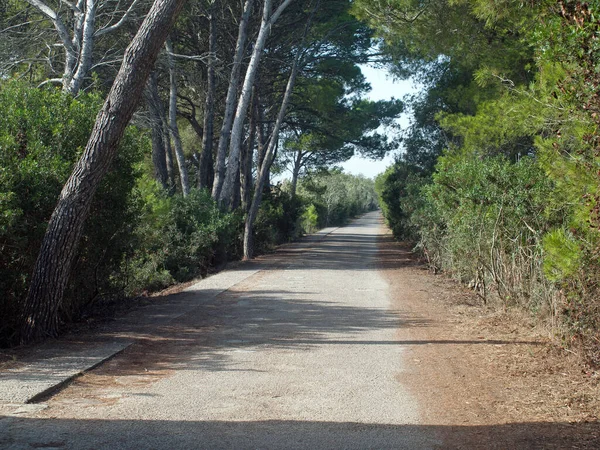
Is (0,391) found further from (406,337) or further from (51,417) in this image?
(406,337)

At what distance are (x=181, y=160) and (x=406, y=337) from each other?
1610cm

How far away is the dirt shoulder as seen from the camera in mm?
5309

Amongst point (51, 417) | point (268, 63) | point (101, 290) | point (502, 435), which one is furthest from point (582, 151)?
point (268, 63)

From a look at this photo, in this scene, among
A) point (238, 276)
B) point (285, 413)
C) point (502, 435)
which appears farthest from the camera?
point (238, 276)

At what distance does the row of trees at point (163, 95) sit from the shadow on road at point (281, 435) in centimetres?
365

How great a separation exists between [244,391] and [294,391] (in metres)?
0.46

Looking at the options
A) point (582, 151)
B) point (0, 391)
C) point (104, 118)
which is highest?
point (104, 118)

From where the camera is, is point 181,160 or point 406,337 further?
point 181,160

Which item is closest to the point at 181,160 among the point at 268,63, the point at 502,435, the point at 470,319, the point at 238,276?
the point at 268,63

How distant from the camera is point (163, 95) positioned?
28469mm

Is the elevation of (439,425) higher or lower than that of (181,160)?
lower

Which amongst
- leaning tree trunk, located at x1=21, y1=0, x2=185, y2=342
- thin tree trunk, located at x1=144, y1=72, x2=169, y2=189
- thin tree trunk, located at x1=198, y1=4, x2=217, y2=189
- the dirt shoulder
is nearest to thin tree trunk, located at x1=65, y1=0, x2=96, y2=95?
thin tree trunk, located at x1=144, y1=72, x2=169, y2=189

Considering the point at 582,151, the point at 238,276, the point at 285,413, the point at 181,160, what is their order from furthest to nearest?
the point at 181,160
the point at 238,276
the point at 582,151
the point at 285,413

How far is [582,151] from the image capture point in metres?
7.19
